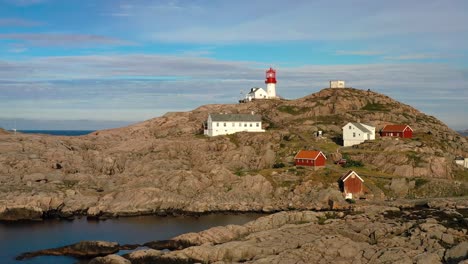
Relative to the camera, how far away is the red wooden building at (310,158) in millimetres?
83875

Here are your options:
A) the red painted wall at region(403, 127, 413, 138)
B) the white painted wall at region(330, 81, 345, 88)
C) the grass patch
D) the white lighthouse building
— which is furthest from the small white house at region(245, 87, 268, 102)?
the red painted wall at region(403, 127, 413, 138)

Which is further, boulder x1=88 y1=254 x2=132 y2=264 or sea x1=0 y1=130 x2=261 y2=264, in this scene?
sea x1=0 y1=130 x2=261 y2=264

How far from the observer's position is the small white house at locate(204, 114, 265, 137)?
103 metres

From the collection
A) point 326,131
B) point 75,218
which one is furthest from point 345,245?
point 326,131

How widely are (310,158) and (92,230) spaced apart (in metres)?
37.5

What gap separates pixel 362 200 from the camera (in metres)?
74.4

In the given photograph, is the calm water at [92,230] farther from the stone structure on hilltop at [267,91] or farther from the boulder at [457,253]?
the stone structure on hilltop at [267,91]

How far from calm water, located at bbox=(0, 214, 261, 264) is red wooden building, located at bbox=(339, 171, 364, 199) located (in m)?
15.5

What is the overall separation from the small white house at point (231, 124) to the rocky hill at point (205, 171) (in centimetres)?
301

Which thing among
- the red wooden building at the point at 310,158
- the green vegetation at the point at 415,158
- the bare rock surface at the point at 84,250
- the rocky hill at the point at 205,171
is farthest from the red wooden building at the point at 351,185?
the bare rock surface at the point at 84,250

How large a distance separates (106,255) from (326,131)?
63.8m

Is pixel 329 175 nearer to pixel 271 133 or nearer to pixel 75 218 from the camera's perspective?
pixel 271 133

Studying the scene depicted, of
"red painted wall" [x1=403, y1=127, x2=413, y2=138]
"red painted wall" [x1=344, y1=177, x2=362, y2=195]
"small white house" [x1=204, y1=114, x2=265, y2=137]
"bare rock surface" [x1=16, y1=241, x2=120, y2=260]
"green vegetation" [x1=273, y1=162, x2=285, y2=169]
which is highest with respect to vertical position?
"small white house" [x1=204, y1=114, x2=265, y2=137]

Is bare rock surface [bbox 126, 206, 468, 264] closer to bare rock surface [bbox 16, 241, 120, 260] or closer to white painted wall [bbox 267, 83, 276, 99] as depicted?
bare rock surface [bbox 16, 241, 120, 260]
